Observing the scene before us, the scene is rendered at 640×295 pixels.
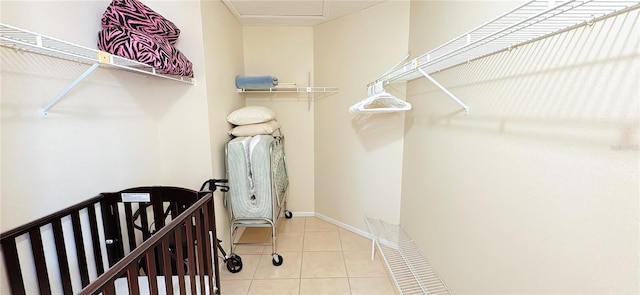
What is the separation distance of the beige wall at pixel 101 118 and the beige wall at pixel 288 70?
1.31 ft

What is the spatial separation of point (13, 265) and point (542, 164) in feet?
6.60

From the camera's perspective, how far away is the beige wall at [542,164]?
0.70 m

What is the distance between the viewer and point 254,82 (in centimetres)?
264

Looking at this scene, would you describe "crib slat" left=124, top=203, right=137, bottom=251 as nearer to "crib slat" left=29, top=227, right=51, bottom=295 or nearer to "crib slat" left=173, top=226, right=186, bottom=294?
"crib slat" left=29, top=227, right=51, bottom=295

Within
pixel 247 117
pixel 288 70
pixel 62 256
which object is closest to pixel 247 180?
pixel 247 117

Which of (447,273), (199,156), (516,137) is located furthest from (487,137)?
(199,156)

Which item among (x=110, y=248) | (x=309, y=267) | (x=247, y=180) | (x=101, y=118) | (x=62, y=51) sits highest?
(x=62, y=51)

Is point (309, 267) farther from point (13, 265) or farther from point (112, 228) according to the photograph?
point (13, 265)

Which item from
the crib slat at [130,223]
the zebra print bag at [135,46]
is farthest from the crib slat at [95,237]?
the zebra print bag at [135,46]

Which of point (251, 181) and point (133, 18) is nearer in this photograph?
point (133, 18)

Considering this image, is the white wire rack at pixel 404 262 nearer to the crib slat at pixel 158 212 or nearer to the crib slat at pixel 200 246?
the crib slat at pixel 200 246

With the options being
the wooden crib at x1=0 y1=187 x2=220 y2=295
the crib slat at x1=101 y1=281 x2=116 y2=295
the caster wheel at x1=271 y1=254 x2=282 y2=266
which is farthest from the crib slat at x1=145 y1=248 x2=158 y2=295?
the caster wheel at x1=271 y1=254 x2=282 y2=266

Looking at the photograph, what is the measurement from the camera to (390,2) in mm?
2324

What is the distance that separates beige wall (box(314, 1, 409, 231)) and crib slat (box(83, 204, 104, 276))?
2094 millimetres
